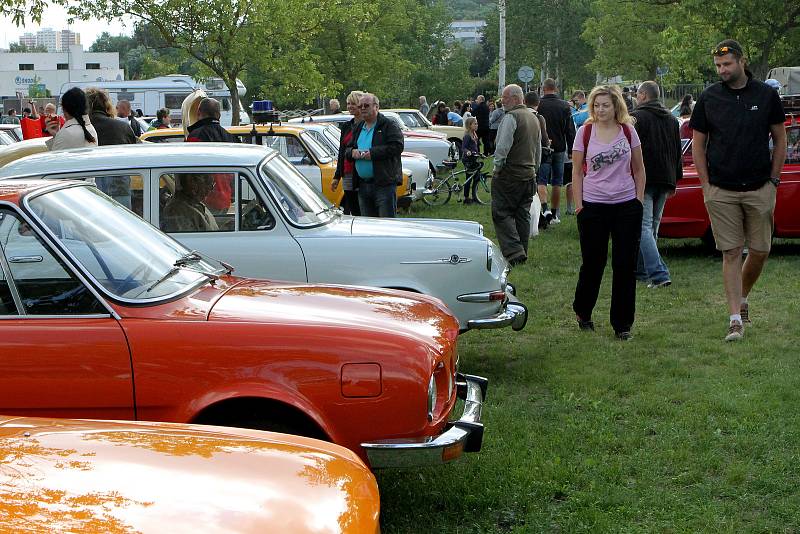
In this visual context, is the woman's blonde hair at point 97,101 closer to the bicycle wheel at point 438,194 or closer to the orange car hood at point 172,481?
the orange car hood at point 172,481

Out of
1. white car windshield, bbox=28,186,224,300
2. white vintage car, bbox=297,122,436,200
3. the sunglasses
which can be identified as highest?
the sunglasses

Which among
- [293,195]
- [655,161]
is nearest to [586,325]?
[655,161]

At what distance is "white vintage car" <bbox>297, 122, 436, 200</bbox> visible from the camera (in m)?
16.8

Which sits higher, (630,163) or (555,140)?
(630,163)

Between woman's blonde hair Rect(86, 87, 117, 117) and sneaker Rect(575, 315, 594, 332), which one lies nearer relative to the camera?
sneaker Rect(575, 315, 594, 332)

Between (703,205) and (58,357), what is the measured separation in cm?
906

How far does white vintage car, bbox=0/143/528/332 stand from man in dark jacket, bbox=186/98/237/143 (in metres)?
2.85

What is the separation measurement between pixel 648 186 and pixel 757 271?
233cm

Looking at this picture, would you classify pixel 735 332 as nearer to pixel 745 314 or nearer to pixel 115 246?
pixel 745 314

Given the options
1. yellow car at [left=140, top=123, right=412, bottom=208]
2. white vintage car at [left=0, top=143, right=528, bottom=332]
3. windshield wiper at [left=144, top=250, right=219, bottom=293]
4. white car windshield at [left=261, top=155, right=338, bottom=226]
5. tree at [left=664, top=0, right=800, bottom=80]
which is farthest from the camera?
tree at [left=664, top=0, right=800, bottom=80]

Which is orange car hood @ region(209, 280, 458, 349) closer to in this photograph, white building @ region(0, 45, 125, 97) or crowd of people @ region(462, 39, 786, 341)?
crowd of people @ region(462, 39, 786, 341)

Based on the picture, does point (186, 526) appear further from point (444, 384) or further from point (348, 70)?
point (348, 70)

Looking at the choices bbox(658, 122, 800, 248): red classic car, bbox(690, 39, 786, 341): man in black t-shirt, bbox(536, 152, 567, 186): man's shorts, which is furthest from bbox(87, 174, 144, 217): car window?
bbox(536, 152, 567, 186): man's shorts

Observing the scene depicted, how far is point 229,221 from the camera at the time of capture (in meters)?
7.21
